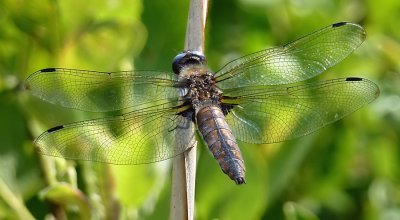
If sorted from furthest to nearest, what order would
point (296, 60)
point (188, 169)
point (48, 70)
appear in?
point (296, 60)
point (48, 70)
point (188, 169)

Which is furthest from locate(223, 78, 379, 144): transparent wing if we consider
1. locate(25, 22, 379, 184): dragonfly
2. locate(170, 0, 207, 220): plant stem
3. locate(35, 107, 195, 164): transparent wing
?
locate(170, 0, 207, 220): plant stem

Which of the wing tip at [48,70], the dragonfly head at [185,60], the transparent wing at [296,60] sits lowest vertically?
the wing tip at [48,70]

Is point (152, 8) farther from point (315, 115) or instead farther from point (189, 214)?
point (189, 214)

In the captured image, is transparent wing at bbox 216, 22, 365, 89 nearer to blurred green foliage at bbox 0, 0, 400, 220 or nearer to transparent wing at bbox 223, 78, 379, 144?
transparent wing at bbox 223, 78, 379, 144

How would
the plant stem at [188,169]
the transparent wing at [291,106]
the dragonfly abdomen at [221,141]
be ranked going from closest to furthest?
the plant stem at [188,169] → the dragonfly abdomen at [221,141] → the transparent wing at [291,106]

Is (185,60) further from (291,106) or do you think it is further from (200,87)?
(291,106)

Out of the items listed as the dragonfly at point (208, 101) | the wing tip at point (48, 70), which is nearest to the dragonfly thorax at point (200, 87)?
the dragonfly at point (208, 101)

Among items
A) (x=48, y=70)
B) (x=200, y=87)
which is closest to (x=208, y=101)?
(x=200, y=87)

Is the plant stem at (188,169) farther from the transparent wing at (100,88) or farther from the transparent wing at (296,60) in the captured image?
the transparent wing at (296,60)
